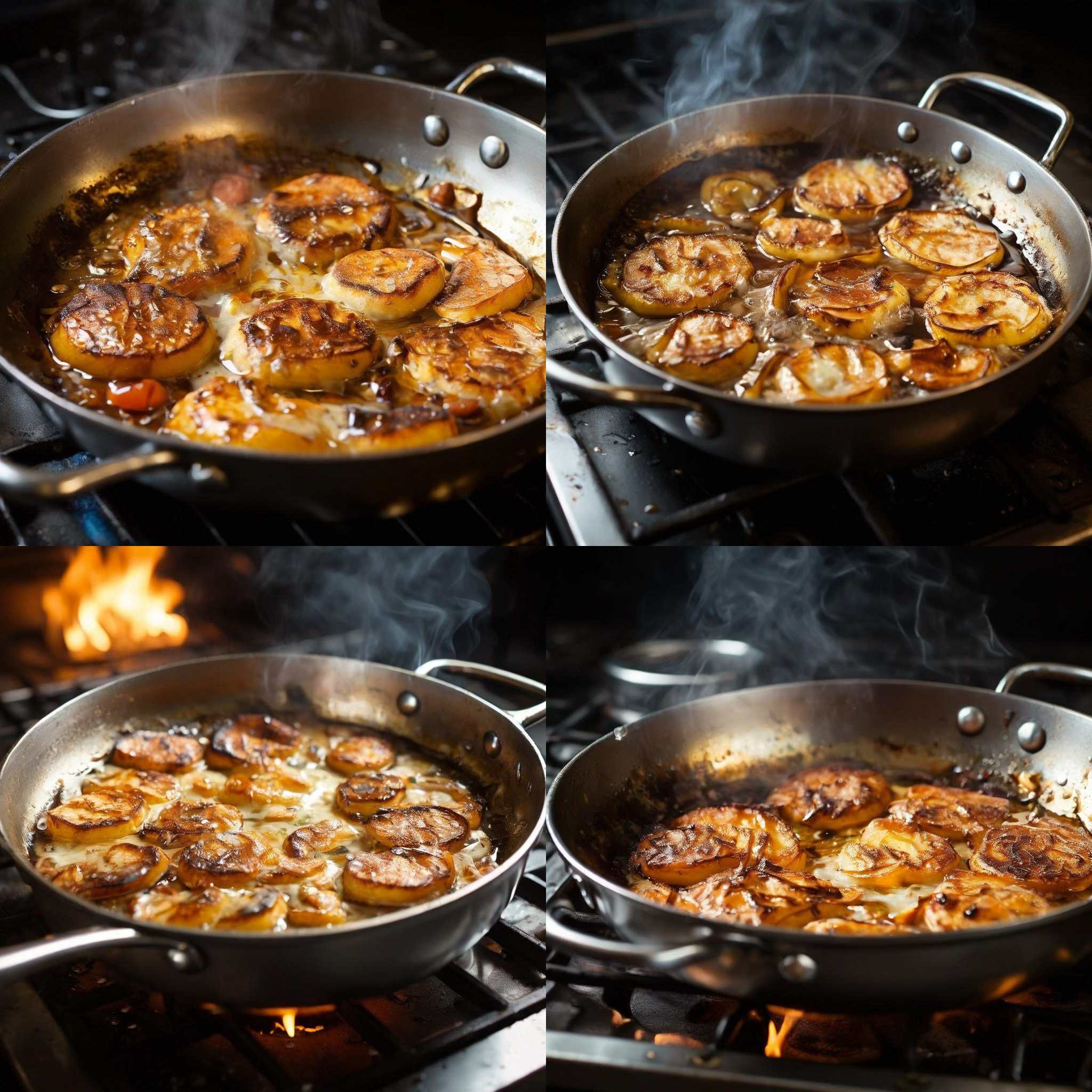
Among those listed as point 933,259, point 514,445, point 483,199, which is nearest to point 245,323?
point 514,445

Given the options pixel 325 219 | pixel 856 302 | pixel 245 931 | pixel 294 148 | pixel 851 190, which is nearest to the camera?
pixel 245 931

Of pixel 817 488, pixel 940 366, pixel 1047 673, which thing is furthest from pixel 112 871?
pixel 1047 673

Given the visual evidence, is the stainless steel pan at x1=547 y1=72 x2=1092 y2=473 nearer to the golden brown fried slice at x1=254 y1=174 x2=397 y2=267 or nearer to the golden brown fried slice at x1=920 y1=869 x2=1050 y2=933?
the golden brown fried slice at x1=254 y1=174 x2=397 y2=267

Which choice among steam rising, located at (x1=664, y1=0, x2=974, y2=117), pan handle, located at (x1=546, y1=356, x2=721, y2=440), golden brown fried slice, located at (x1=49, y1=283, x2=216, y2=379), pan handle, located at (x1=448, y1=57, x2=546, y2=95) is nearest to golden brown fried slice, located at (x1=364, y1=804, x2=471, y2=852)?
pan handle, located at (x1=546, y1=356, x2=721, y2=440)

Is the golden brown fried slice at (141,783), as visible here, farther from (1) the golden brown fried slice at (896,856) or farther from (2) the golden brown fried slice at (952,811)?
(2) the golden brown fried slice at (952,811)

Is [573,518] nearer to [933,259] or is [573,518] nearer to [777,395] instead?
[777,395]

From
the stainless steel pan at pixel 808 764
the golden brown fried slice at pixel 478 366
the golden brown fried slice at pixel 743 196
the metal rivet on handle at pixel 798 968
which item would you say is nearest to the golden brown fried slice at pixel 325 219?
the golden brown fried slice at pixel 478 366

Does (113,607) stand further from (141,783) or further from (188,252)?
(188,252)
